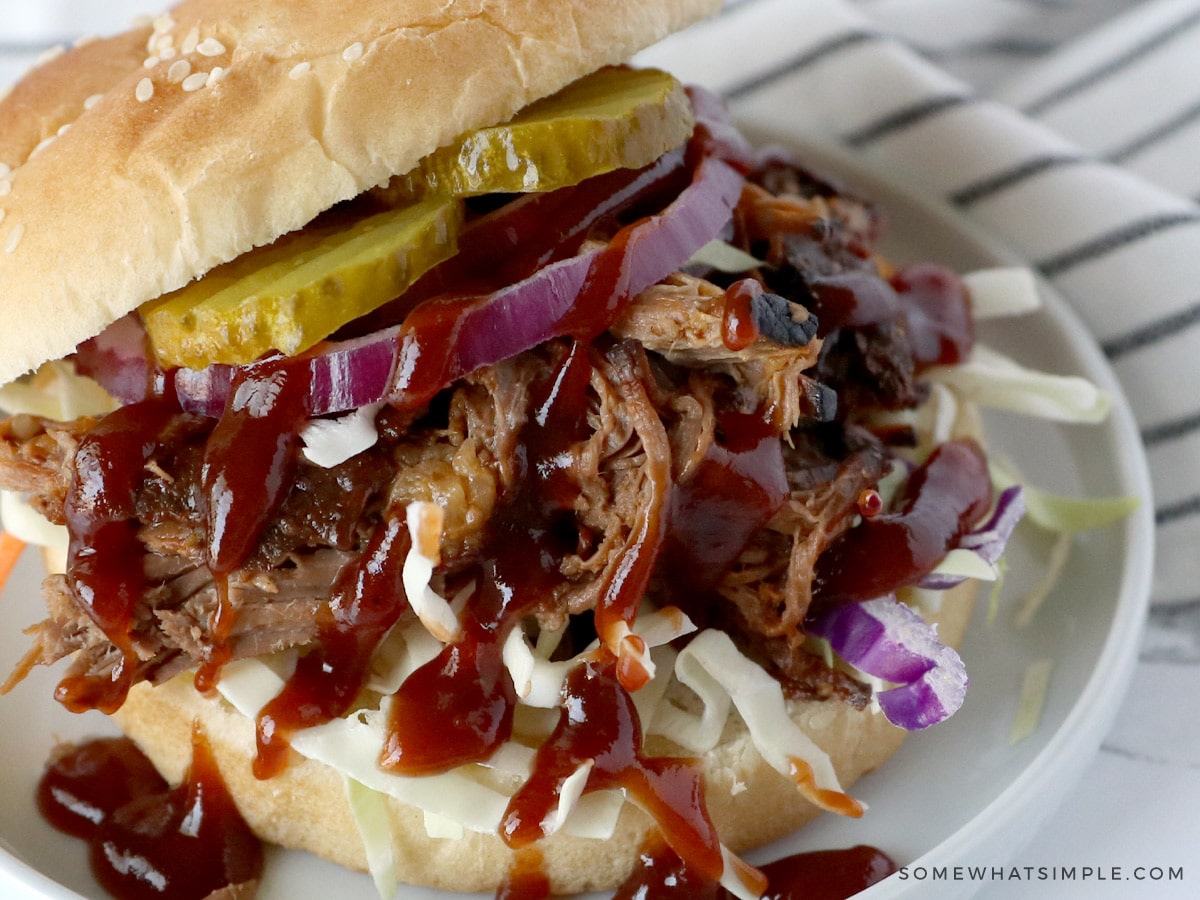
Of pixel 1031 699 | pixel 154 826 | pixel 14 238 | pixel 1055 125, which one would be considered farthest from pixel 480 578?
pixel 1055 125

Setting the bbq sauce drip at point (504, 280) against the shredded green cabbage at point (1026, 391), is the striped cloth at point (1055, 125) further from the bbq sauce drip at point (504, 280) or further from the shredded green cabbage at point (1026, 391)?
the bbq sauce drip at point (504, 280)

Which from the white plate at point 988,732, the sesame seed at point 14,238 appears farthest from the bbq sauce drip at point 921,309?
the sesame seed at point 14,238

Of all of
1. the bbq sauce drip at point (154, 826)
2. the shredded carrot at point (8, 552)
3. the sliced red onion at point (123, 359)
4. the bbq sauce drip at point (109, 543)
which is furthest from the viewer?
the shredded carrot at point (8, 552)

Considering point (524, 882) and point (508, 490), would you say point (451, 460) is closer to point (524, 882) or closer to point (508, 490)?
point (508, 490)

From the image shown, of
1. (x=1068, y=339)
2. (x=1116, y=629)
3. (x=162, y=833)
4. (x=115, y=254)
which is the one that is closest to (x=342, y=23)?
(x=115, y=254)

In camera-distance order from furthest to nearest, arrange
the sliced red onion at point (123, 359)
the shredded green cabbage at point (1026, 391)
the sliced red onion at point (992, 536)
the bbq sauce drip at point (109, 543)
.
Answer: the shredded green cabbage at point (1026, 391), the sliced red onion at point (992, 536), the sliced red onion at point (123, 359), the bbq sauce drip at point (109, 543)

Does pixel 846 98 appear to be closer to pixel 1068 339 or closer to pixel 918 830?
pixel 1068 339
